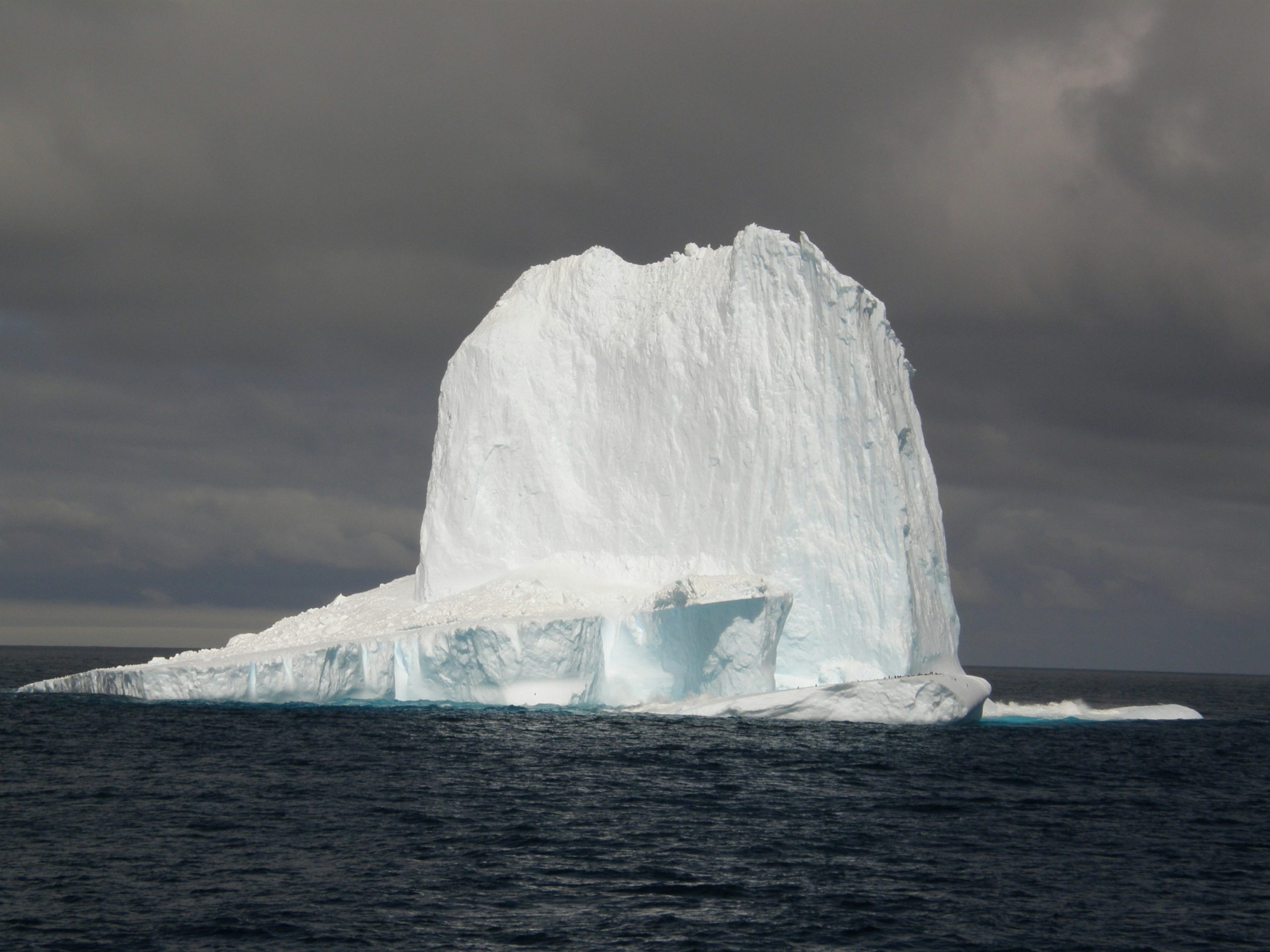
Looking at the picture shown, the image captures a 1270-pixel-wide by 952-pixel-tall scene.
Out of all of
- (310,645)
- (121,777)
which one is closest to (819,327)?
(310,645)

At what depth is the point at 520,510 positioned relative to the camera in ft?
121

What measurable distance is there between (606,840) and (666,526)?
19.6 m

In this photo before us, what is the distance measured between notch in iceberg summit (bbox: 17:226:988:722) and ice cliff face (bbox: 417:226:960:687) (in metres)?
0.06

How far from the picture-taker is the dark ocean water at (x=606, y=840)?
39.7 feet

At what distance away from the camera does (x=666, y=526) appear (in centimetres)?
3522

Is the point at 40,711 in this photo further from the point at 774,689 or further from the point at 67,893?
the point at 67,893

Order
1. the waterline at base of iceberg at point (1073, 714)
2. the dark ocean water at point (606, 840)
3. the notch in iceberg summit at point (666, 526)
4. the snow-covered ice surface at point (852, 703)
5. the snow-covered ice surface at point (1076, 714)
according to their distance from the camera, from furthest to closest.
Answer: the snow-covered ice surface at point (1076, 714) < the waterline at base of iceberg at point (1073, 714) < the notch in iceberg summit at point (666, 526) < the snow-covered ice surface at point (852, 703) < the dark ocean water at point (606, 840)

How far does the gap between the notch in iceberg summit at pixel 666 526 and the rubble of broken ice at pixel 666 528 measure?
64 millimetres

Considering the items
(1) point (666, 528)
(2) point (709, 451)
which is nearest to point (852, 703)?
(1) point (666, 528)

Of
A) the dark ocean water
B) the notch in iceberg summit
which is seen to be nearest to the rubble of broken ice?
the notch in iceberg summit

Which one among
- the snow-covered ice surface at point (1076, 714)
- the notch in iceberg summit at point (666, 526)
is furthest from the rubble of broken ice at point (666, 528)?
the snow-covered ice surface at point (1076, 714)

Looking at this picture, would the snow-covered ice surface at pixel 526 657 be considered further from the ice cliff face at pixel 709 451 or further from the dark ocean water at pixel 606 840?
the ice cliff face at pixel 709 451

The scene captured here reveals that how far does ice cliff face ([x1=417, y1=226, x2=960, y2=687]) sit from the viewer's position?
32.9 meters

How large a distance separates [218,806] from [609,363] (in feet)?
72.1
